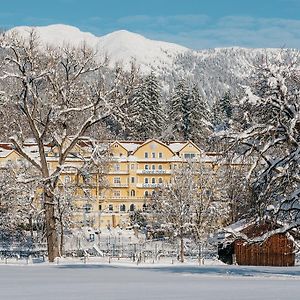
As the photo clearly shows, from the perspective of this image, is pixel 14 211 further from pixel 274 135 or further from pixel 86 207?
Answer: pixel 274 135

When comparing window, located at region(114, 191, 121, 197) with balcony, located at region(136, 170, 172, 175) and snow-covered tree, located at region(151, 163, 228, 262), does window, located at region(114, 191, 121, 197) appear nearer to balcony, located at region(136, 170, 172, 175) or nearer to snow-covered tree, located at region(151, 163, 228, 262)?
balcony, located at region(136, 170, 172, 175)

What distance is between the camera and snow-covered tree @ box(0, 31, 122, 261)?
85.1 ft

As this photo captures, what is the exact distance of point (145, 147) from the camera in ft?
289

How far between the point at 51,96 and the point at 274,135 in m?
12.3

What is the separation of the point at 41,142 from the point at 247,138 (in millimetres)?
10581

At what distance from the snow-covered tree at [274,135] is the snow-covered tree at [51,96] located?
8283mm

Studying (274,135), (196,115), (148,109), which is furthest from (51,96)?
(196,115)

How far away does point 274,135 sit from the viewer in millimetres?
19266

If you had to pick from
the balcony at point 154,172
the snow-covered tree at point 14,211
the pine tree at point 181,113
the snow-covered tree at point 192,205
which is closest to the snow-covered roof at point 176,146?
the balcony at point 154,172

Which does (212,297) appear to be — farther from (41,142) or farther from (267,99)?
(41,142)

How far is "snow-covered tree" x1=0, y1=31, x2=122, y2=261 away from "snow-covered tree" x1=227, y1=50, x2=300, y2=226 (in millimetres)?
8283

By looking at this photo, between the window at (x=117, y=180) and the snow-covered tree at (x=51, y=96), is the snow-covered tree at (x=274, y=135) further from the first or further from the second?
the window at (x=117, y=180)

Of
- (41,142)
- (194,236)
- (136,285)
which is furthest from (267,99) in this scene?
(194,236)

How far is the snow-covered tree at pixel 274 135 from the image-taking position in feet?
61.5
